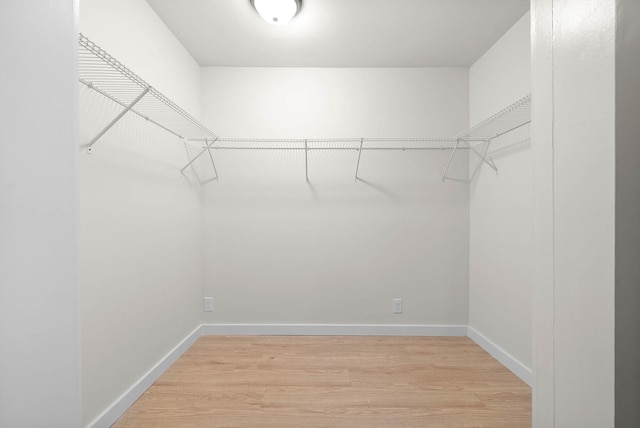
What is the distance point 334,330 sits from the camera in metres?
2.55

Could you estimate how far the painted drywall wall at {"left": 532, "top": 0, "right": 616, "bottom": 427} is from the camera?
0.71 metres

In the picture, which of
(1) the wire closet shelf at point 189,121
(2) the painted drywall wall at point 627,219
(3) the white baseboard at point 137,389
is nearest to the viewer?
(2) the painted drywall wall at point 627,219

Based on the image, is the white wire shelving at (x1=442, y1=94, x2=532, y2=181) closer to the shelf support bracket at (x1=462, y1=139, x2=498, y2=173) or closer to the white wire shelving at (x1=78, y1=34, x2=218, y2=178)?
the shelf support bracket at (x1=462, y1=139, x2=498, y2=173)

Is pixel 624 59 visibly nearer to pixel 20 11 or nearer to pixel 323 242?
pixel 20 11

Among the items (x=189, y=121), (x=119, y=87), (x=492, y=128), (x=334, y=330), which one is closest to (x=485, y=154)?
(x=492, y=128)

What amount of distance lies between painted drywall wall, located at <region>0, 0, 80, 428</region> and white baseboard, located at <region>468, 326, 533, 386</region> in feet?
7.40

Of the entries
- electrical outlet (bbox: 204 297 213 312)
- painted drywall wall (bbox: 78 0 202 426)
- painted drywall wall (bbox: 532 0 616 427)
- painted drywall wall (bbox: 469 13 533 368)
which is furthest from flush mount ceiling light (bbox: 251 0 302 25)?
electrical outlet (bbox: 204 297 213 312)

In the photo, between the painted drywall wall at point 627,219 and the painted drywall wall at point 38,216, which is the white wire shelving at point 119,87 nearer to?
the painted drywall wall at point 38,216

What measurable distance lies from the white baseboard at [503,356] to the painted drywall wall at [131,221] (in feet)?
7.80

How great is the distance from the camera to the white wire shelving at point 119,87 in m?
1.15

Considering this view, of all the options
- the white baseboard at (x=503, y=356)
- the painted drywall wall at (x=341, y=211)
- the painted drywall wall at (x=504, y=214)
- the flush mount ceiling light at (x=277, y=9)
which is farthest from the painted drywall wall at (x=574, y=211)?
the painted drywall wall at (x=341, y=211)

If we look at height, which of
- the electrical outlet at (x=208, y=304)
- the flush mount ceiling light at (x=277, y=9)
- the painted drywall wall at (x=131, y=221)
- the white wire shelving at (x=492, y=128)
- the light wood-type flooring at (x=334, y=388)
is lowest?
the light wood-type flooring at (x=334, y=388)

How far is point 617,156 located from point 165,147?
7.43ft

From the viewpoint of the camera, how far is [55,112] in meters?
0.56
